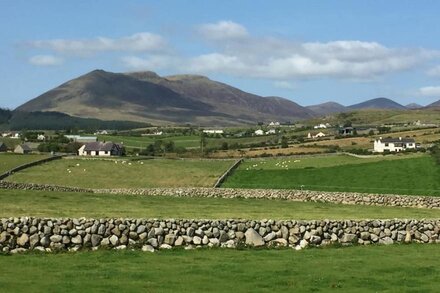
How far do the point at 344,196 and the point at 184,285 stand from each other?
154 ft

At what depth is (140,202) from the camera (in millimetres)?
47688

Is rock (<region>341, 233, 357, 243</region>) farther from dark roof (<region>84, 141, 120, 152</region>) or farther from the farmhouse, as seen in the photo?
dark roof (<region>84, 141, 120, 152</region>)

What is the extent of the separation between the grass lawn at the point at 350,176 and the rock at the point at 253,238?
4570 cm

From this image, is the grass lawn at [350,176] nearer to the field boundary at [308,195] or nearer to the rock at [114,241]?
the field boundary at [308,195]

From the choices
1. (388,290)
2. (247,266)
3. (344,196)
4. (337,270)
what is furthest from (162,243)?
(344,196)

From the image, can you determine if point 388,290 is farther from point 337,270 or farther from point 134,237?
point 134,237

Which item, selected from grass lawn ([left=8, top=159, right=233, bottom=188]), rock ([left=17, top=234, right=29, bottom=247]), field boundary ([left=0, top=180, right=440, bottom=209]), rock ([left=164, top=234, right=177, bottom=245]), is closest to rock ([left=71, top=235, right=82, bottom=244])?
rock ([left=17, top=234, right=29, bottom=247])

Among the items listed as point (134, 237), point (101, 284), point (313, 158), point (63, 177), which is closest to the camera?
point (101, 284)

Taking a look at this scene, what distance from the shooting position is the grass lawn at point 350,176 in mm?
76625

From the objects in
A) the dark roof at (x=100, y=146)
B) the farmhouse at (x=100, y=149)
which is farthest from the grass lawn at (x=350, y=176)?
the dark roof at (x=100, y=146)

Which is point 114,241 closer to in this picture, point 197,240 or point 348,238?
point 197,240

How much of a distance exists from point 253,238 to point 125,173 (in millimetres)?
76530

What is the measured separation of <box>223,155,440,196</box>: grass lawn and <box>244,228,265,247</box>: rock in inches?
1799

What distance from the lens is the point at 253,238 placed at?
95.1 feet
